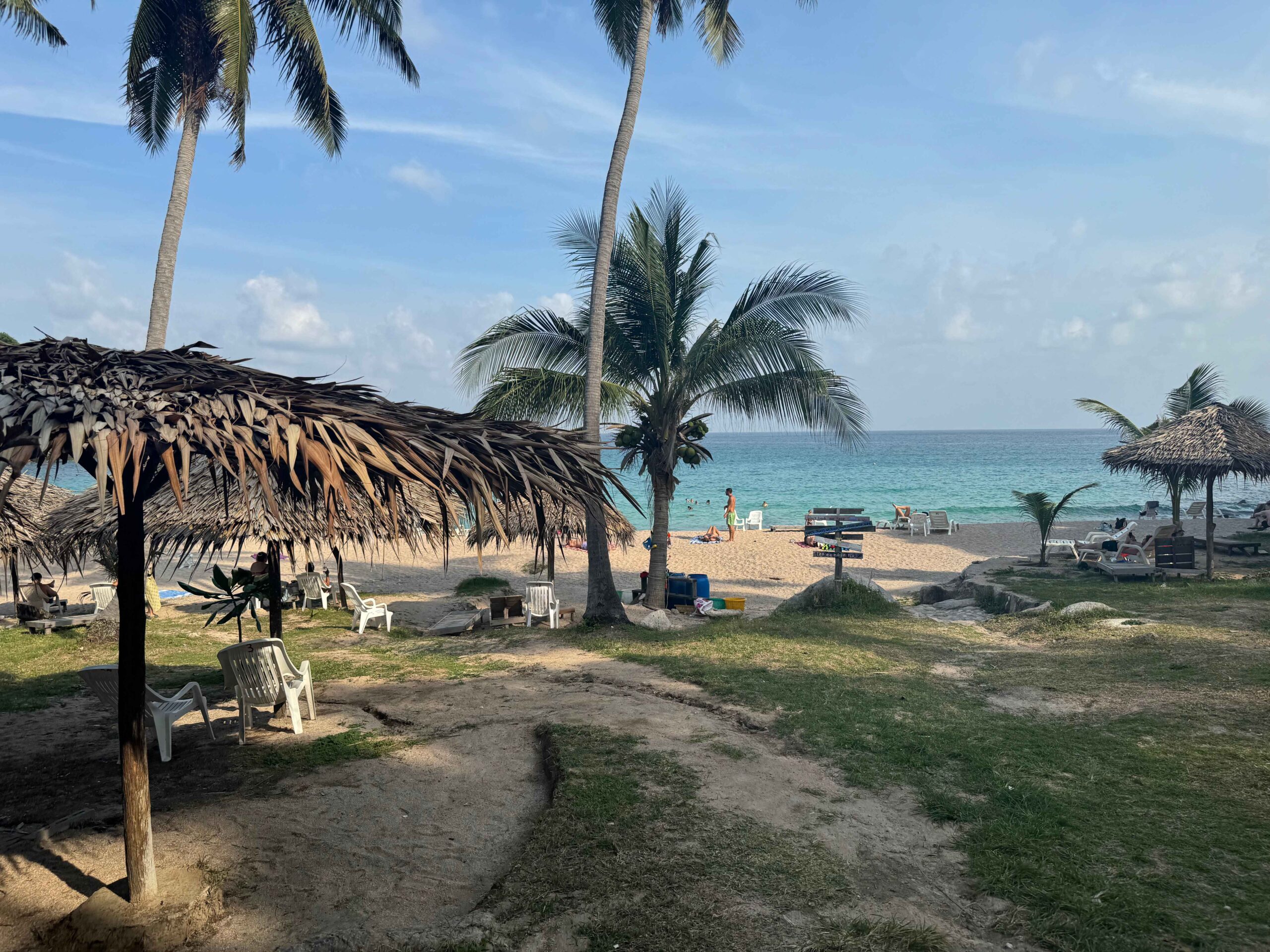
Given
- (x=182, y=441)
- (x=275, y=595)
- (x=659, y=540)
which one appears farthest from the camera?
(x=659, y=540)

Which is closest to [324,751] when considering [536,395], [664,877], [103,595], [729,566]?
[664,877]

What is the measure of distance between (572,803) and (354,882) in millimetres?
1202

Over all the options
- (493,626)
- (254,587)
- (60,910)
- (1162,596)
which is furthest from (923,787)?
(1162,596)

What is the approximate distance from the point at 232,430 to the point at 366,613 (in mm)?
9125

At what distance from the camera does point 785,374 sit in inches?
485

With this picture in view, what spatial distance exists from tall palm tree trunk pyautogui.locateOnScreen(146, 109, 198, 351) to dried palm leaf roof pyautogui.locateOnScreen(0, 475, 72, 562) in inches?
100

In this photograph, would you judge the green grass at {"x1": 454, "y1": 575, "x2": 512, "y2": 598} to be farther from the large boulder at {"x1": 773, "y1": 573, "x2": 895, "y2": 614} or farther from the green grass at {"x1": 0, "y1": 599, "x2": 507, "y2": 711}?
the large boulder at {"x1": 773, "y1": 573, "x2": 895, "y2": 614}

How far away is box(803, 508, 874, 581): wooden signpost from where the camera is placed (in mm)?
13188

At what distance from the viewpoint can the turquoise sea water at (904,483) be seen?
4347 centimetres

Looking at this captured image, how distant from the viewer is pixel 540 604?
1152 cm

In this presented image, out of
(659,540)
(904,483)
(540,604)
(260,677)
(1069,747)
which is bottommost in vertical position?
(1069,747)

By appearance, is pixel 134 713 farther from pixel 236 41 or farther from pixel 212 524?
pixel 236 41

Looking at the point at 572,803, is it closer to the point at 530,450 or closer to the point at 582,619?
the point at 530,450

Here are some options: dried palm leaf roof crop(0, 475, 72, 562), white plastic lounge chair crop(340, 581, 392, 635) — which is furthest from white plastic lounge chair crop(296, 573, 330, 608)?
dried palm leaf roof crop(0, 475, 72, 562)
